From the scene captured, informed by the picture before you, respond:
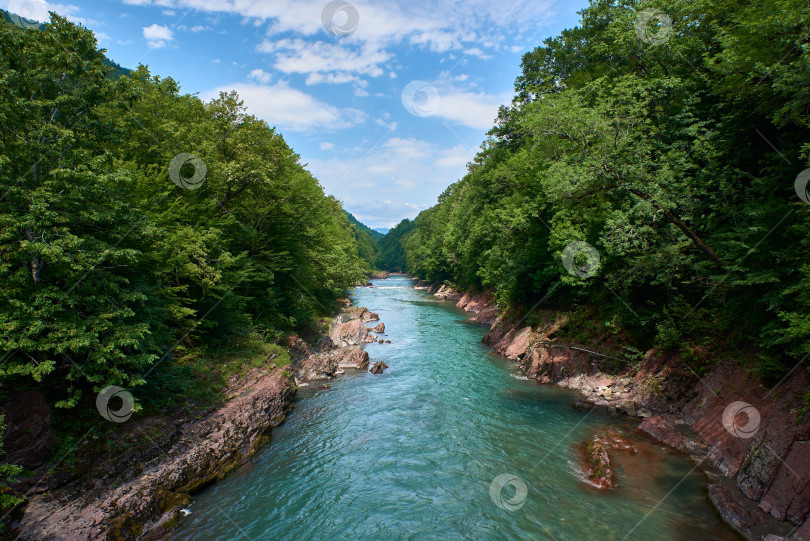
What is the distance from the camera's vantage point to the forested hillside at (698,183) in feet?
30.8

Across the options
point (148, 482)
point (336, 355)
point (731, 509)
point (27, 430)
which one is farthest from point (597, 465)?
point (336, 355)

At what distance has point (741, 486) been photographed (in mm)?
8914

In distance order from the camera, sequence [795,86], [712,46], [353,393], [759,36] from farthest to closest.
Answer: [353,393]
[712,46]
[759,36]
[795,86]

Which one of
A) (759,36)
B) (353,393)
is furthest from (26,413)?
(759,36)

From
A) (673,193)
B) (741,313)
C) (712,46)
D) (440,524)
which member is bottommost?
(440,524)

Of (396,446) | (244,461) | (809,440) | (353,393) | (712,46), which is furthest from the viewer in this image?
(353,393)

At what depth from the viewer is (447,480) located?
10.4m

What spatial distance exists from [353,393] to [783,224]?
635 inches

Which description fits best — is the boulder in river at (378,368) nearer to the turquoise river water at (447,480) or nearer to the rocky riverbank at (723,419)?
the turquoise river water at (447,480)

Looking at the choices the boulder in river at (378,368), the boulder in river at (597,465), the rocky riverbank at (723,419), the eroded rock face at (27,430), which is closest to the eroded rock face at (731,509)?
the rocky riverbank at (723,419)

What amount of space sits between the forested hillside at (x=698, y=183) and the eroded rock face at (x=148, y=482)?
1351cm

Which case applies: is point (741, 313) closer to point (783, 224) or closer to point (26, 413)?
point (783, 224)

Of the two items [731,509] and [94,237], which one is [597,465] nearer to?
[731,509]

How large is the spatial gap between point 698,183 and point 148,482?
62.4 feet
